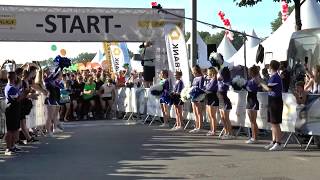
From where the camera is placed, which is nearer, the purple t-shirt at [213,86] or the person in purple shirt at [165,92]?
the purple t-shirt at [213,86]

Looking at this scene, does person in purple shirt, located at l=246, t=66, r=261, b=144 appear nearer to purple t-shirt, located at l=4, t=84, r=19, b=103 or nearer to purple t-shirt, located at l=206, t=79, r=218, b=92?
purple t-shirt, located at l=206, t=79, r=218, b=92

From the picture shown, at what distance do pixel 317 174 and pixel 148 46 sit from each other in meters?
13.2

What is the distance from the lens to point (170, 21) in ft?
68.3

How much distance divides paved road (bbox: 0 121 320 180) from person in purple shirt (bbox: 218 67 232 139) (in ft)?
1.71

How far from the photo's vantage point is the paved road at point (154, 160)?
9.16 m

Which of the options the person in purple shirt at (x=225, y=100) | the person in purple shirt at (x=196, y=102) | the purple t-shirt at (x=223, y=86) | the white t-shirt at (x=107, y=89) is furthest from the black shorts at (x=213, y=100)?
the white t-shirt at (x=107, y=89)

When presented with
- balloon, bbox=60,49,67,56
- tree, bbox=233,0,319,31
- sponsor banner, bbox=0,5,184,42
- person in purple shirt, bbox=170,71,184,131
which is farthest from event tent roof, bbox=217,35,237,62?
person in purple shirt, bbox=170,71,184,131

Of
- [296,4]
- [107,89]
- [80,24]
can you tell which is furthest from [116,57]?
[296,4]

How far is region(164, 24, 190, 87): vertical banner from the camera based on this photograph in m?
18.2

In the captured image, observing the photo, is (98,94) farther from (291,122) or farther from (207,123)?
(291,122)

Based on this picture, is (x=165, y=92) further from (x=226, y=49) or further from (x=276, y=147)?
(x=226, y=49)

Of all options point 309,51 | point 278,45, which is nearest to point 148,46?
point 309,51

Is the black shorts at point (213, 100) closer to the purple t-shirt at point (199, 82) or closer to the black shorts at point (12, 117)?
the purple t-shirt at point (199, 82)

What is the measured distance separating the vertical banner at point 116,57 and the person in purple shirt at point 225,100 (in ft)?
→ 62.2
